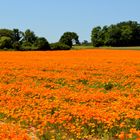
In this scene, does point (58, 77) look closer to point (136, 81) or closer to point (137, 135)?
point (136, 81)

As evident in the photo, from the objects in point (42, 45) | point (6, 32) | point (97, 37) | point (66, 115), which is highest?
point (6, 32)

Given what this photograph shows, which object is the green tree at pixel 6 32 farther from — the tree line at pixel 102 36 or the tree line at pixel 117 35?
the tree line at pixel 117 35

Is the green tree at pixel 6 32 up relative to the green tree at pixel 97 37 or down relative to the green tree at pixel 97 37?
up

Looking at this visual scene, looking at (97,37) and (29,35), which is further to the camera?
(97,37)

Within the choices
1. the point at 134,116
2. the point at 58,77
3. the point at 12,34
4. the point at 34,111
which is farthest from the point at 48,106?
the point at 12,34

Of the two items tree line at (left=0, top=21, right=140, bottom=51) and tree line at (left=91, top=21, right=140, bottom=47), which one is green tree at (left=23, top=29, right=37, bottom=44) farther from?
tree line at (left=91, top=21, right=140, bottom=47)

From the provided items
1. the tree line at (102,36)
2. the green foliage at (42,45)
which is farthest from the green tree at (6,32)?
the green foliage at (42,45)

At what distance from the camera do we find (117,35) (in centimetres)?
12188

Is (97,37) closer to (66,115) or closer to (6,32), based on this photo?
(6,32)

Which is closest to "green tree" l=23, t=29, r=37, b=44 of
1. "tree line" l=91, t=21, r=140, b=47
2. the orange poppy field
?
"tree line" l=91, t=21, r=140, b=47

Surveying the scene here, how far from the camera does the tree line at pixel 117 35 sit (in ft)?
394

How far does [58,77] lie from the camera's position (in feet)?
77.4

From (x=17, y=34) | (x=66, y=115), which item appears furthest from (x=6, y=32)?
(x=66, y=115)

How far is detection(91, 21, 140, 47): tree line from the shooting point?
12019 centimetres
